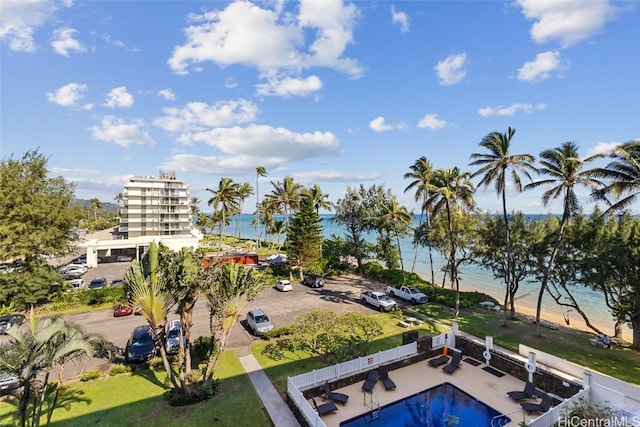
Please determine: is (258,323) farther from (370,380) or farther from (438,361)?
(438,361)

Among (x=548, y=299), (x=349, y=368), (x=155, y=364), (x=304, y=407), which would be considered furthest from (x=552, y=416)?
(x=548, y=299)

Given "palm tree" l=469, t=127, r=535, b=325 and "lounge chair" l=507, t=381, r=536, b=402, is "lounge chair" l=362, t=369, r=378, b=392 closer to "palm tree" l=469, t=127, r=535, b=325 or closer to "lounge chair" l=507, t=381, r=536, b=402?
"lounge chair" l=507, t=381, r=536, b=402

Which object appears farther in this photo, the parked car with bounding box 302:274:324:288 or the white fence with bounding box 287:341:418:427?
the parked car with bounding box 302:274:324:288

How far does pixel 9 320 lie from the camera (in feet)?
73.6

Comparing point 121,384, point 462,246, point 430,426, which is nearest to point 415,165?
point 462,246

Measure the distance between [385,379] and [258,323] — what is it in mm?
9720

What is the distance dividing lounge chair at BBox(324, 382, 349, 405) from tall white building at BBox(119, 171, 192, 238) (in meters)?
52.6

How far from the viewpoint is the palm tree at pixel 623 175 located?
55.9ft

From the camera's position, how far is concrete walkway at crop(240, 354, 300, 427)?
12445mm

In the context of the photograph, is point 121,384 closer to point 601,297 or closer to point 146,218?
point 146,218

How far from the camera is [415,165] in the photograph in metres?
29.1

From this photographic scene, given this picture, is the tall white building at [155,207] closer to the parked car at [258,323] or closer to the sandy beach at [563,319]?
the parked car at [258,323]

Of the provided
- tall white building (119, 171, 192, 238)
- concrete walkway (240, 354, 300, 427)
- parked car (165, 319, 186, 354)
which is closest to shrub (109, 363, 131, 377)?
parked car (165, 319, 186, 354)

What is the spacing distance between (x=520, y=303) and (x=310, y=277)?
25.7 metres
